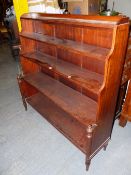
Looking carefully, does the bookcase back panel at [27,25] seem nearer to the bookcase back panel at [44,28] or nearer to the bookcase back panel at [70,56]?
the bookcase back panel at [44,28]

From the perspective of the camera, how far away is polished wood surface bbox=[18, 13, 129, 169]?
3.59ft

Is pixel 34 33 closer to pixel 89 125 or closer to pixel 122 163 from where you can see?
pixel 89 125

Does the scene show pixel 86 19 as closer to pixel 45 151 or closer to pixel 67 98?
pixel 67 98

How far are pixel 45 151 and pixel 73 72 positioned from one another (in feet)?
3.05

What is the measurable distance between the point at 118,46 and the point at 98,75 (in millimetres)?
388

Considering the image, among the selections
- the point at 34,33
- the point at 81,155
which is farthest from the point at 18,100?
the point at 81,155

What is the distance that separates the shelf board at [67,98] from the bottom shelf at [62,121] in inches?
11.7

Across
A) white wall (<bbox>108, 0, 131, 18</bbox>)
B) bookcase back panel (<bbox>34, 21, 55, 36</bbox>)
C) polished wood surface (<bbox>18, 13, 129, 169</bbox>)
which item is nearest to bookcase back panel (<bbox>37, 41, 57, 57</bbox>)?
polished wood surface (<bbox>18, 13, 129, 169</bbox>)

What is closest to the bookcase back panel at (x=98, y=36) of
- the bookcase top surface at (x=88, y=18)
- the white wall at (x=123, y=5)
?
the bookcase top surface at (x=88, y=18)

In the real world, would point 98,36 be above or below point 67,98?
above

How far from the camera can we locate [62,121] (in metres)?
1.82

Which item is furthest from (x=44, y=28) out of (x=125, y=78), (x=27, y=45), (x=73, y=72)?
(x=125, y=78)

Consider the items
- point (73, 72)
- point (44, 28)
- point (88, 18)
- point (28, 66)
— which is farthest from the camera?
point (28, 66)

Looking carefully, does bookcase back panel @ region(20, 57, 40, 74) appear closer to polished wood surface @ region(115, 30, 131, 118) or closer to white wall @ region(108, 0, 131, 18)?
polished wood surface @ region(115, 30, 131, 118)
